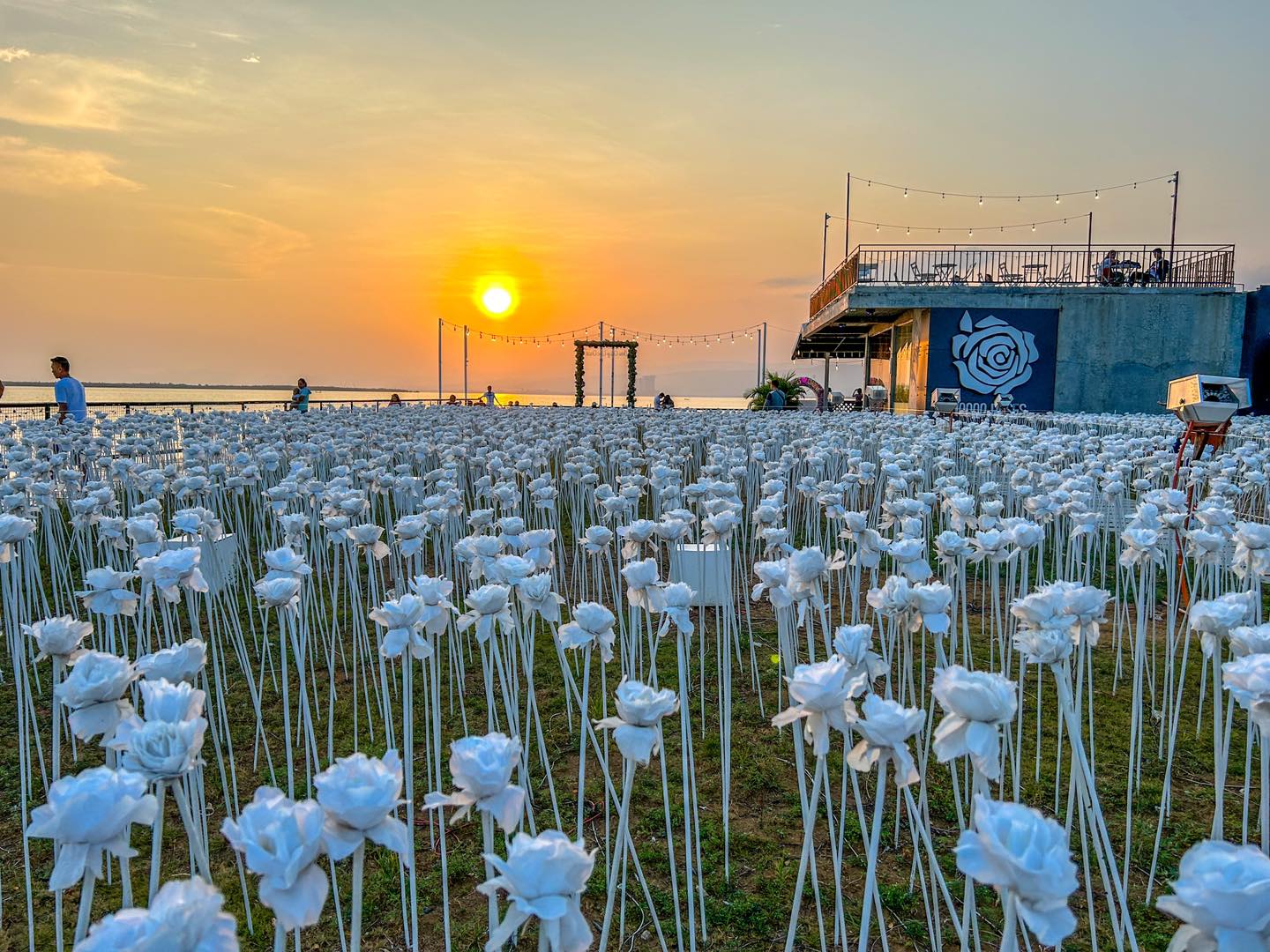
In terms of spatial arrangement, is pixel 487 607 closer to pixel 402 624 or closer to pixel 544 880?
pixel 402 624

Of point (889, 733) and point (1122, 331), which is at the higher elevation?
point (1122, 331)

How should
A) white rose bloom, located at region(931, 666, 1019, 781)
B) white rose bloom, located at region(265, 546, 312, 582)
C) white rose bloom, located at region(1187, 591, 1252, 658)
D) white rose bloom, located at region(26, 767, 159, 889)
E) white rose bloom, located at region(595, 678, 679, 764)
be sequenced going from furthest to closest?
white rose bloom, located at region(265, 546, 312, 582), white rose bloom, located at region(1187, 591, 1252, 658), white rose bloom, located at region(595, 678, 679, 764), white rose bloom, located at region(931, 666, 1019, 781), white rose bloom, located at region(26, 767, 159, 889)

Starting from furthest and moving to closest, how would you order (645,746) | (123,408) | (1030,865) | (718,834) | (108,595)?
(123,408), (718,834), (108,595), (645,746), (1030,865)

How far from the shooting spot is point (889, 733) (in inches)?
67.1

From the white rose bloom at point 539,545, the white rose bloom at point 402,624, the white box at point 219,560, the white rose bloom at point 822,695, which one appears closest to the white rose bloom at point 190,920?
the white rose bloom at point 822,695

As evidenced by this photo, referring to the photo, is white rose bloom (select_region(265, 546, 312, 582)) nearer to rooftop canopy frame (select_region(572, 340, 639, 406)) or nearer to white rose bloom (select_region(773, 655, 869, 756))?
white rose bloom (select_region(773, 655, 869, 756))

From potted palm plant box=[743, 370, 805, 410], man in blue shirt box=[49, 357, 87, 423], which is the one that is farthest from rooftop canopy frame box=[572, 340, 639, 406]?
man in blue shirt box=[49, 357, 87, 423]

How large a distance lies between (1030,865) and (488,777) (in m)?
0.91

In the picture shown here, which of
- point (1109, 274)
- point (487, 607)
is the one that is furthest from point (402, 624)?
point (1109, 274)

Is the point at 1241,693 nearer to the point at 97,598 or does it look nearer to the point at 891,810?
the point at 891,810

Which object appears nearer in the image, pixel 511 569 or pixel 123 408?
pixel 511 569

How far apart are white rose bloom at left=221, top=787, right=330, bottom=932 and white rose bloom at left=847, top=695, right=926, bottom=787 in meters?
1.08

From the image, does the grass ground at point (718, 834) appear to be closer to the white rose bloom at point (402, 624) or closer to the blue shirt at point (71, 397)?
the white rose bloom at point (402, 624)

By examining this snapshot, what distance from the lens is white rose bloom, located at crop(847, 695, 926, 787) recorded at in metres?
1.70
